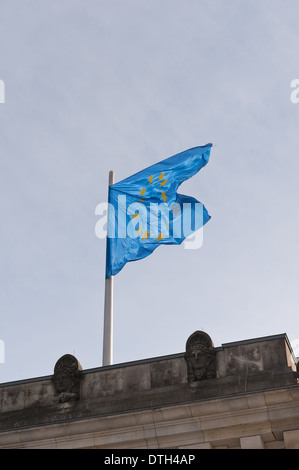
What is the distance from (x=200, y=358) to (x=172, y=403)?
66.0 inches

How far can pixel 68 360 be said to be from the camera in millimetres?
30922

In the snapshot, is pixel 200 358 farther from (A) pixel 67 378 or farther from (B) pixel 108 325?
(B) pixel 108 325

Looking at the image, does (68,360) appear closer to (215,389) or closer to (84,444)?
(84,444)

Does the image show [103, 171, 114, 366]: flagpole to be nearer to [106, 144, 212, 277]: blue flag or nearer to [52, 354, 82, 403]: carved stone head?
[106, 144, 212, 277]: blue flag

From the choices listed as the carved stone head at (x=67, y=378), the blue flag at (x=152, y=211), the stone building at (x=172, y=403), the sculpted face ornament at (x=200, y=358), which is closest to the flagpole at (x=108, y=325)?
the blue flag at (x=152, y=211)

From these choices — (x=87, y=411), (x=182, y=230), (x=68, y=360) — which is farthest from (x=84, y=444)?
(x=182, y=230)

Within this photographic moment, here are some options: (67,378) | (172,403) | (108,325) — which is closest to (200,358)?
(172,403)

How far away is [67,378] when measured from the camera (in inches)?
1202

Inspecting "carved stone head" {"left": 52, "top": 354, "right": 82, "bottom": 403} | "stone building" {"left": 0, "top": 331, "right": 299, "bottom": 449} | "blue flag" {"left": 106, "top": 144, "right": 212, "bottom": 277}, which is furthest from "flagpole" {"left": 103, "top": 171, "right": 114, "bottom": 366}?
"stone building" {"left": 0, "top": 331, "right": 299, "bottom": 449}

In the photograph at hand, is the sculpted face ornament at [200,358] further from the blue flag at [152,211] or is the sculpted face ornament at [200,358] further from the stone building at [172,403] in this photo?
the blue flag at [152,211]

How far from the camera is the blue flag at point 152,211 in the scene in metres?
34.7

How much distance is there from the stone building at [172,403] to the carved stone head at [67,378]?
0.10 ft
